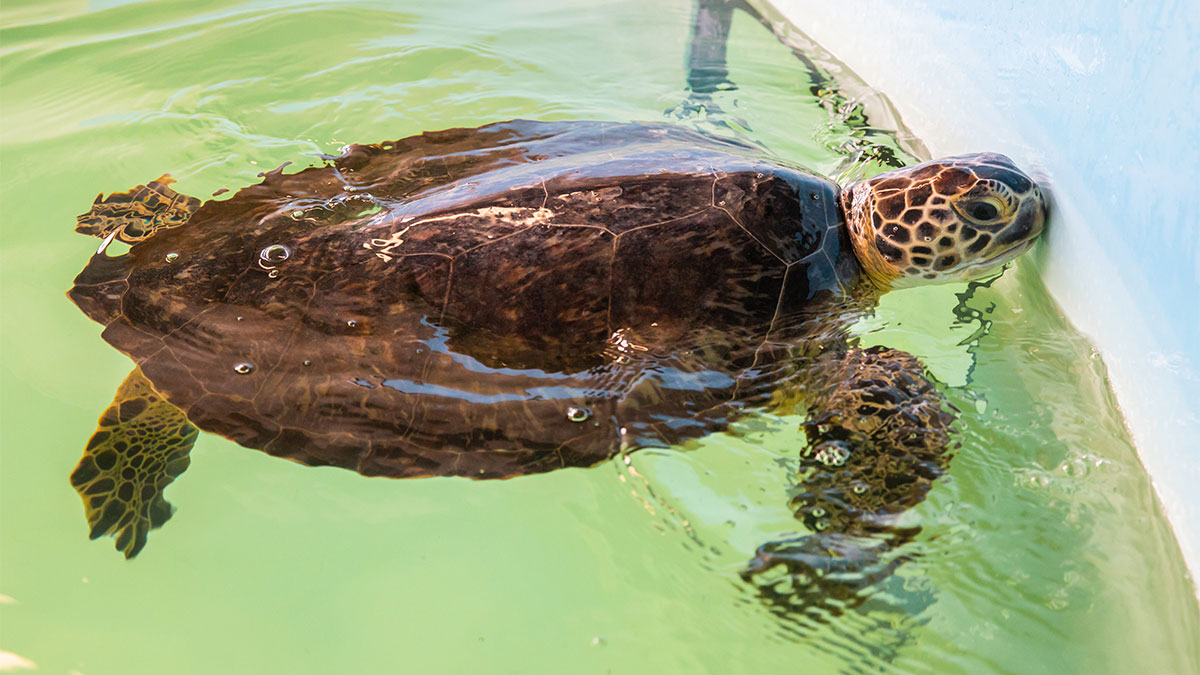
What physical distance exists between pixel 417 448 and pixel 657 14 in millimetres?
4147

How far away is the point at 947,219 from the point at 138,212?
3212 mm

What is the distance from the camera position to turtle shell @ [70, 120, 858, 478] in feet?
7.32

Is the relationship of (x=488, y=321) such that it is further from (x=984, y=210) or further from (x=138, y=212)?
(x=138, y=212)

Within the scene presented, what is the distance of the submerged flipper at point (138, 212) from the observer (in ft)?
9.80

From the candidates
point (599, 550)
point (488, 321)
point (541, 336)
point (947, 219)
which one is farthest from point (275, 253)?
point (947, 219)

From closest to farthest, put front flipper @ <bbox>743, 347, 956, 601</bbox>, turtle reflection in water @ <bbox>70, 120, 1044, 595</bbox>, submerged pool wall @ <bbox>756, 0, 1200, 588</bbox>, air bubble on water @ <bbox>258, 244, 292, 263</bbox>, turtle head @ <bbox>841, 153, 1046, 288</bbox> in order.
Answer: submerged pool wall @ <bbox>756, 0, 1200, 588</bbox>, front flipper @ <bbox>743, 347, 956, 601</bbox>, turtle reflection in water @ <bbox>70, 120, 1044, 595</bbox>, air bubble on water @ <bbox>258, 244, 292, 263</bbox>, turtle head @ <bbox>841, 153, 1046, 288</bbox>

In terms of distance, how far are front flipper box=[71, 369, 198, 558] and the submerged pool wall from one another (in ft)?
9.94

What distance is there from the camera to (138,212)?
3.09 metres

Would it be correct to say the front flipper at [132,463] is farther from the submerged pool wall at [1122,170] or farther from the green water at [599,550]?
the submerged pool wall at [1122,170]

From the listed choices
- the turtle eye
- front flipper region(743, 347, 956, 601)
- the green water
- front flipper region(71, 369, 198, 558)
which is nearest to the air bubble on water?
front flipper region(71, 369, 198, 558)

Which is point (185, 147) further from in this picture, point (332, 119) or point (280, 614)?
point (280, 614)

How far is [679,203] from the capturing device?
232 cm

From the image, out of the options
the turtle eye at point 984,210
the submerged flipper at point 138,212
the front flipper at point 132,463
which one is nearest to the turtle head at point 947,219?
the turtle eye at point 984,210

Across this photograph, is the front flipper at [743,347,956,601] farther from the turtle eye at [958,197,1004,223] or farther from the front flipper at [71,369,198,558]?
the front flipper at [71,369,198,558]
